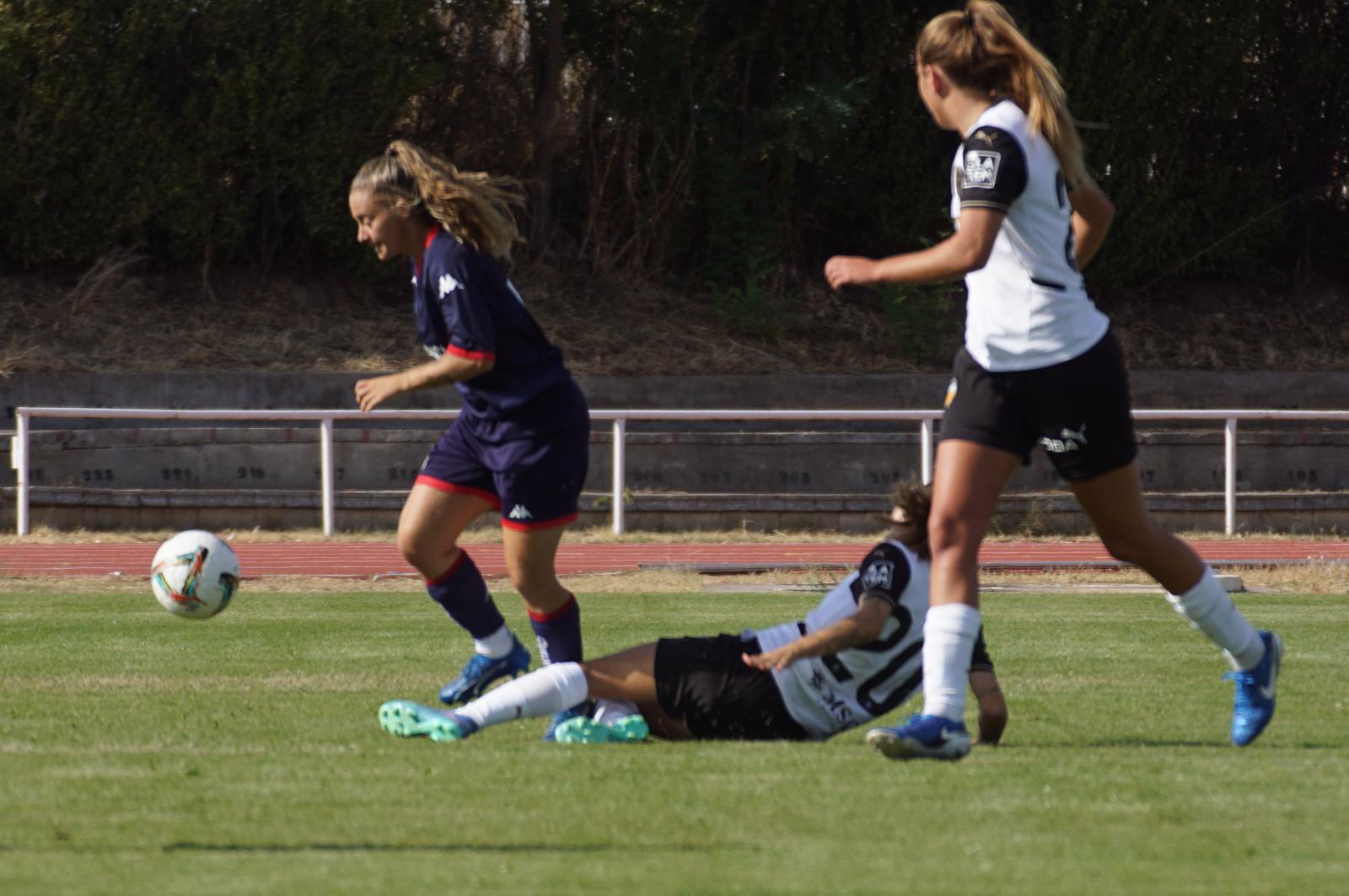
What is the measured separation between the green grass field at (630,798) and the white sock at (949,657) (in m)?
0.19

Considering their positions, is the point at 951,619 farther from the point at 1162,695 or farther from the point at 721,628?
Answer: the point at 721,628

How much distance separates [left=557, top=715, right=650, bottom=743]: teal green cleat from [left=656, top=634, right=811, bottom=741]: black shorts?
11cm

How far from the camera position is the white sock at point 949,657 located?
466 cm

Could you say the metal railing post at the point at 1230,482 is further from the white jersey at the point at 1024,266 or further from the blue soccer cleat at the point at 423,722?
the blue soccer cleat at the point at 423,722

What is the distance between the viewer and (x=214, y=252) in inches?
866

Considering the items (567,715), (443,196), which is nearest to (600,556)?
(443,196)

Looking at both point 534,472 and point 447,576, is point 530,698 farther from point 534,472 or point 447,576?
point 447,576

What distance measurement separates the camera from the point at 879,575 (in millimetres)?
5117

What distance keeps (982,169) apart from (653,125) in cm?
1916

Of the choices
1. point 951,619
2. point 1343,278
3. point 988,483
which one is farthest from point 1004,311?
point 1343,278

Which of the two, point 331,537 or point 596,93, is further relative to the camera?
point 596,93

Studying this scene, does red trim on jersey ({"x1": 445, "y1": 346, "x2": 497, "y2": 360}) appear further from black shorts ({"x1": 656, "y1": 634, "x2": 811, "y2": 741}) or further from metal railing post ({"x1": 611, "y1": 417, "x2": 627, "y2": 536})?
metal railing post ({"x1": 611, "y1": 417, "x2": 627, "y2": 536})

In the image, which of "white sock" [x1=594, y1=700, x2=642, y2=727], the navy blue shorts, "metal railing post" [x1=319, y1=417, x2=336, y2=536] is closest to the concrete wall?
"metal railing post" [x1=319, y1=417, x2=336, y2=536]

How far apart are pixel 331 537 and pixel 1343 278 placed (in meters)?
17.0
